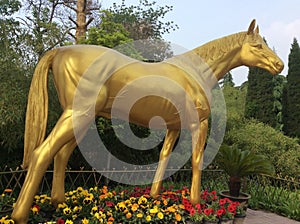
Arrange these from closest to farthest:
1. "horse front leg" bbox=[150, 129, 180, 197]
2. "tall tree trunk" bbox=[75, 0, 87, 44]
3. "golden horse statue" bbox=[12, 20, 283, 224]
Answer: "golden horse statue" bbox=[12, 20, 283, 224] < "horse front leg" bbox=[150, 129, 180, 197] < "tall tree trunk" bbox=[75, 0, 87, 44]

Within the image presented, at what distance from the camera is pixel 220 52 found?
3.74 m

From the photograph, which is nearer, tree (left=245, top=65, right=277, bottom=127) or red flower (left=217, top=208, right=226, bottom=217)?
red flower (left=217, top=208, right=226, bottom=217)

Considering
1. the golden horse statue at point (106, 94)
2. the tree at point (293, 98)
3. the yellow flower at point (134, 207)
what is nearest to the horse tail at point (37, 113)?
the golden horse statue at point (106, 94)

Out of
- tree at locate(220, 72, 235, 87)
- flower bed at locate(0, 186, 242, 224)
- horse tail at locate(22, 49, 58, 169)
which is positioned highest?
tree at locate(220, 72, 235, 87)

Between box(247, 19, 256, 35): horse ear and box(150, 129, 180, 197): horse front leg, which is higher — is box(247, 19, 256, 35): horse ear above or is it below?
above

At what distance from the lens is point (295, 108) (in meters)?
13.6

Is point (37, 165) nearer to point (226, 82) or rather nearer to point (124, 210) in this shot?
point (124, 210)

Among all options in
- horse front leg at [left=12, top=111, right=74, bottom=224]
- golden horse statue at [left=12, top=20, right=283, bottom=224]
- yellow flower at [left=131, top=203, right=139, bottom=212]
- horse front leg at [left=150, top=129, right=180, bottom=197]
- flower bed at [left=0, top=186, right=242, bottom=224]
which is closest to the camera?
horse front leg at [left=12, top=111, right=74, bottom=224]

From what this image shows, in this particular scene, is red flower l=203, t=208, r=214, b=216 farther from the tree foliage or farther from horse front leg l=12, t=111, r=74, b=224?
the tree foliage

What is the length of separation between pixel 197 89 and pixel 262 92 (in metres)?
11.8

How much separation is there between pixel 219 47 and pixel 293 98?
37.6 ft

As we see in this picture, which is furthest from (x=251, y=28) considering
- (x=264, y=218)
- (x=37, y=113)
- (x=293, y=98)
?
(x=293, y=98)

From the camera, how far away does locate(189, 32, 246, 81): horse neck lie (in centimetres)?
373

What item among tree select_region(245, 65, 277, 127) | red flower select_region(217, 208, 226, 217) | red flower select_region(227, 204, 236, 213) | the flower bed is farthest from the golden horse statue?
tree select_region(245, 65, 277, 127)
